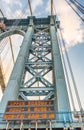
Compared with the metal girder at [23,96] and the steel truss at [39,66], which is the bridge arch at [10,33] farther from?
the metal girder at [23,96]

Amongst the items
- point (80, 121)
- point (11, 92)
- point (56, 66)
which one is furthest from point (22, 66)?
point (80, 121)

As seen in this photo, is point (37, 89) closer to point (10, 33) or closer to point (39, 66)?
point (39, 66)

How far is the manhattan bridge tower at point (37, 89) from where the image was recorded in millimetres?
10258

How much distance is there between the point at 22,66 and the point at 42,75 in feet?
5.40

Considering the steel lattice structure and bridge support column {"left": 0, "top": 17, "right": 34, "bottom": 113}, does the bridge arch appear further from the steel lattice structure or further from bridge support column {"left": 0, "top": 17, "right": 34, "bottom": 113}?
bridge support column {"left": 0, "top": 17, "right": 34, "bottom": 113}

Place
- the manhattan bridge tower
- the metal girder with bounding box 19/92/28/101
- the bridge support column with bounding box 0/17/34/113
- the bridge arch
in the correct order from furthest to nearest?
the bridge arch → the metal girder with bounding box 19/92/28/101 → the bridge support column with bounding box 0/17/34/113 → the manhattan bridge tower

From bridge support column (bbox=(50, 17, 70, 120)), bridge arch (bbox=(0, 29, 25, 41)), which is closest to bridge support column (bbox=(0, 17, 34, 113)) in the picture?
bridge support column (bbox=(50, 17, 70, 120))

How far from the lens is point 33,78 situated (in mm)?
15789

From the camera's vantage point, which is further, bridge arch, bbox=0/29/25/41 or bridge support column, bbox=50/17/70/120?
bridge arch, bbox=0/29/25/41

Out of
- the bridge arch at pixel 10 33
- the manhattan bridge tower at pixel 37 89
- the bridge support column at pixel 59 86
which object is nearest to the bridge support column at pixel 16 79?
the manhattan bridge tower at pixel 37 89

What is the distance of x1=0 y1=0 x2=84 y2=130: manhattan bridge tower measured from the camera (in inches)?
404

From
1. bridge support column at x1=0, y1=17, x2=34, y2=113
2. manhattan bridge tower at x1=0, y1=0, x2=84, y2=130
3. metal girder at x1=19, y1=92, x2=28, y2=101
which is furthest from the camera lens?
metal girder at x1=19, y1=92, x2=28, y2=101

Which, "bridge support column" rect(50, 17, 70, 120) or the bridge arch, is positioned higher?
the bridge arch

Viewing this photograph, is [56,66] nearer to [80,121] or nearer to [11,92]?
[11,92]
